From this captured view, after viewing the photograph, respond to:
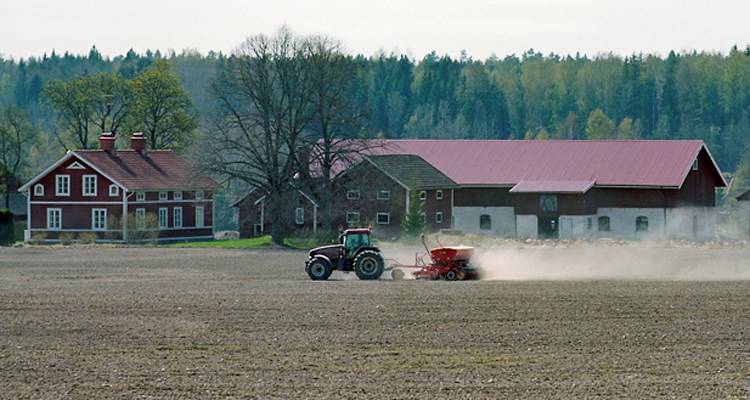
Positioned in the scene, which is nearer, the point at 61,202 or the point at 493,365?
the point at 493,365

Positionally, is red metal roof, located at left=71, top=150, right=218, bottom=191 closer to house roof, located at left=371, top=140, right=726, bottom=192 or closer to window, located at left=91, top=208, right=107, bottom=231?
window, located at left=91, top=208, right=107, bottom=231

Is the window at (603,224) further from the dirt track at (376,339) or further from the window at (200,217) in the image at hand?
the dirt track at (376,339)

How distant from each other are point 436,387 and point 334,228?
5591 centimetres

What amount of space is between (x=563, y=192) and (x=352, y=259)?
39.7 metres

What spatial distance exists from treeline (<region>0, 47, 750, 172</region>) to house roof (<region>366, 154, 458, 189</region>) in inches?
2733

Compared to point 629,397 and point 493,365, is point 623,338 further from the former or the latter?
point 629,397

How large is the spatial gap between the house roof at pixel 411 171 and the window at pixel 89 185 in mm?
15151

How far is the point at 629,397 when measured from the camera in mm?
20516

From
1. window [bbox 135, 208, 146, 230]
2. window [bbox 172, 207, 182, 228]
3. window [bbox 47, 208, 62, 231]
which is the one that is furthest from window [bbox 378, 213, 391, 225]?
window [bbox 47, 208, 62, 231]

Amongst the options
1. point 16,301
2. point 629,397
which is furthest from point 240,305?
point 629,397

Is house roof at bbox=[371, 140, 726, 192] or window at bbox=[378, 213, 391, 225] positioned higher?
house roof at bbox=[371, 140, 726, 192]

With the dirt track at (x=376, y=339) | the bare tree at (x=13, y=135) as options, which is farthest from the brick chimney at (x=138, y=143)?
the dirt track at (x=376, y=339)

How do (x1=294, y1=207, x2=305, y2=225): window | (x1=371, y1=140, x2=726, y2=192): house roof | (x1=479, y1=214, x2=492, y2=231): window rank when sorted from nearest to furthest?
(x1=294, y1=207, x2=305, y2=225): window, (x1=371, y1=140, x2=726, y2=192): house roof, (x1=479, y1=214, x2=492, y2=231): window

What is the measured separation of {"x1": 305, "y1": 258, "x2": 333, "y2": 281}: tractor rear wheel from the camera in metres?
41.5
